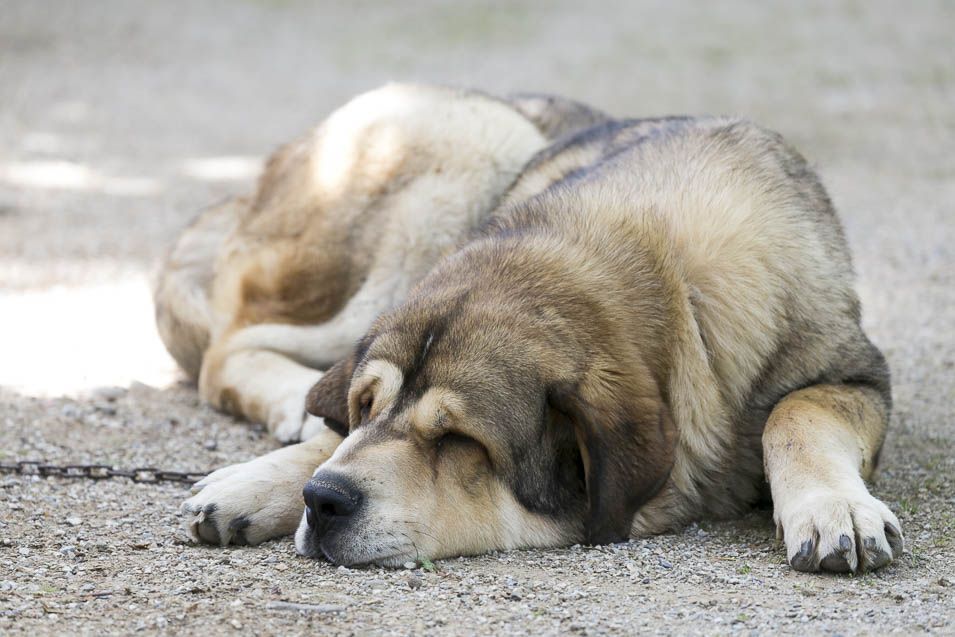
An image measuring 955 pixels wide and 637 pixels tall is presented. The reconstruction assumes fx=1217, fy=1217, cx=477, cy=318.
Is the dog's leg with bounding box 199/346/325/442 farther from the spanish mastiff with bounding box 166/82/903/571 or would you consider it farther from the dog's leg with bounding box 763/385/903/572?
the dog's leg with bounding box 763/385/903/572

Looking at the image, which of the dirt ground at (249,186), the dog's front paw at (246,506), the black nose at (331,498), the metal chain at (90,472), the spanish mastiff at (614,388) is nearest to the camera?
the dirt ground at (249,186)

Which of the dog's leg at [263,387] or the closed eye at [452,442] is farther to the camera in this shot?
the dog's leg at [263,387]

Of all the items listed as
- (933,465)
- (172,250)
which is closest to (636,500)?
(933,465)

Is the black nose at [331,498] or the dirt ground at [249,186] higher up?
the black nose at [331,498]

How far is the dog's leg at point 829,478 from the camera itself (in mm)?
3373

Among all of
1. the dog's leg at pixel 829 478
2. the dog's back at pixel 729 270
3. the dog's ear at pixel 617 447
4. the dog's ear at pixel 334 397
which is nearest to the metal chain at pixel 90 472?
the dog's ear at pixel 334 397

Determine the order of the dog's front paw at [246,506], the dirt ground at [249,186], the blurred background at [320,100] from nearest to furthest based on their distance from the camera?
the dirt ground at [249,186] < the dog's front paw at [246,506] < the blurred background at [320,100]

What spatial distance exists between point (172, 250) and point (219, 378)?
1002 mm

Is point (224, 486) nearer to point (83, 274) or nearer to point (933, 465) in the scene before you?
point (933, 465)

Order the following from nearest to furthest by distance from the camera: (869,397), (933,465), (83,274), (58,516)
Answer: (58,516)
(869,397)
(933,465)
(83,274)

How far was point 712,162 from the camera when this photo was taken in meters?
4.30

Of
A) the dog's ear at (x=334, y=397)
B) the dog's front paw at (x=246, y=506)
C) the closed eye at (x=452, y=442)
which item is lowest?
the dog's front paw at (x=246, y=506)

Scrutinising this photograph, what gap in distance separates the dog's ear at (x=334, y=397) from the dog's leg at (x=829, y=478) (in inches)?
53.3

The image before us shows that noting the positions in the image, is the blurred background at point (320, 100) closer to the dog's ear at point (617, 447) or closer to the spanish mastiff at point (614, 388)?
the spanish mastiff at point (614, 388)
